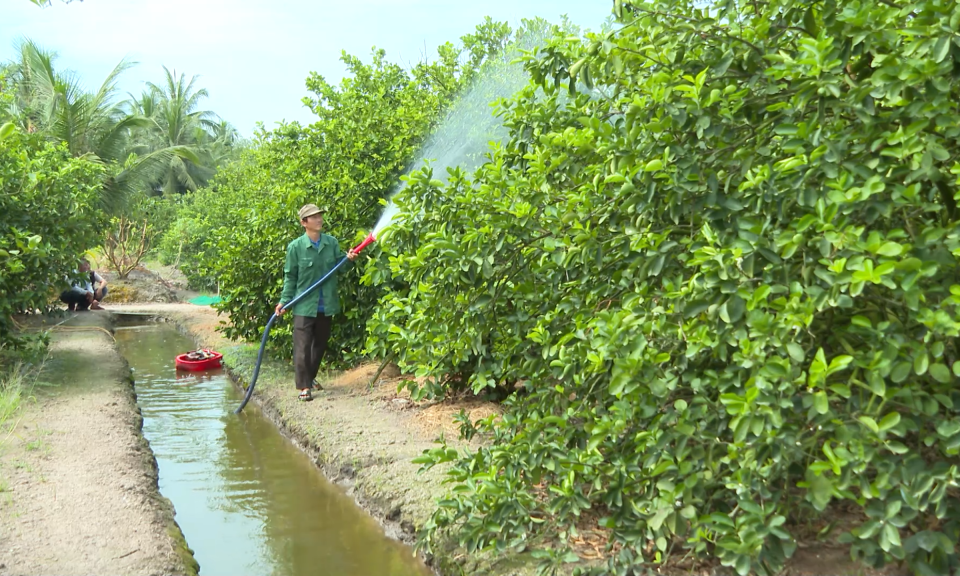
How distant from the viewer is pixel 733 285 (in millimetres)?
3199

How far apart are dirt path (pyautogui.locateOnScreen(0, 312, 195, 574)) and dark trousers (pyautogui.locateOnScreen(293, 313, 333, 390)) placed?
1507 millimetres

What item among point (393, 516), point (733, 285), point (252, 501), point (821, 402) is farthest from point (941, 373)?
point (252, 501)

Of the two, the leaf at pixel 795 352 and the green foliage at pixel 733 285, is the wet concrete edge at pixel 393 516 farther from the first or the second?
the leaf at pixel 795 352

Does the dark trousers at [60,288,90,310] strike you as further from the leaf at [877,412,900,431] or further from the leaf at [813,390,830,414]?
the leaf at [877,412,900,431]

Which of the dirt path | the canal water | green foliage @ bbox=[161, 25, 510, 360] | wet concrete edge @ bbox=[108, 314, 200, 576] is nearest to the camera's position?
the dirt path

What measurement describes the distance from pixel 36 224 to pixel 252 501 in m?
4.82

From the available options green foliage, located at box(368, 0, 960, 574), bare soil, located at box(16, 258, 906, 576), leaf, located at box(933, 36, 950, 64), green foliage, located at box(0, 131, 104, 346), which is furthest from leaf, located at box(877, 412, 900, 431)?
green foliage, located at box(0, 131, 104, 346)

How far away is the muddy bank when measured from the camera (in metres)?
5.02

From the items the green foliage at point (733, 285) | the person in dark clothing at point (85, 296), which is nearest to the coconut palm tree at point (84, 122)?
the person in dark clothing at point (85, 296)

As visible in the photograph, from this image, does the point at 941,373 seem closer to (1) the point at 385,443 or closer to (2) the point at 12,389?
(1) the point at 385,443

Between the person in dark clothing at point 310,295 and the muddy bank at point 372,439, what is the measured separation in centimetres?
32

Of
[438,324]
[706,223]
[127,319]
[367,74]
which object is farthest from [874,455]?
[127,319]

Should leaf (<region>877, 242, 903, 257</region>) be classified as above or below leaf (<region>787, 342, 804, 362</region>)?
above

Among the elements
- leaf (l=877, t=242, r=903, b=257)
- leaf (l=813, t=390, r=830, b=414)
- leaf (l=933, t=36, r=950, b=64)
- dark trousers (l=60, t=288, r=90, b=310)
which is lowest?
dark trousers (l=60, t=288, r=90, b=310)
